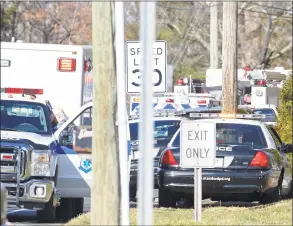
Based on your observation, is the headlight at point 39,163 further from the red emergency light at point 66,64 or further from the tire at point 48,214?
the red emergency light at point 66,64

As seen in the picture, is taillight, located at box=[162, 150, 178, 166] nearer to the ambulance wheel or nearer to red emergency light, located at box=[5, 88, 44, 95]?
the ambulance wheel

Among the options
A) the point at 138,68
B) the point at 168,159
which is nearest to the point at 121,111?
the point at 138,68

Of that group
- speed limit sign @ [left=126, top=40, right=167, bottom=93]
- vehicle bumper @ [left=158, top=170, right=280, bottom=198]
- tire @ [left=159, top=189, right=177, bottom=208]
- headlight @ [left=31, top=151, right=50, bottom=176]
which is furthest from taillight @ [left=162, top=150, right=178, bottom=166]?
headlight @ [left=31, top=151, right=50, bottom=176]

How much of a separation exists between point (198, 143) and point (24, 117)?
3.56 m

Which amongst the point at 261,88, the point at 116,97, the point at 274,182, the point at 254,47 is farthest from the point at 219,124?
the point at 254,47

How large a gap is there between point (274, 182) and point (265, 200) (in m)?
0.49

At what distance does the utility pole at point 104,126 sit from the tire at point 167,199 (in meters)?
5.52

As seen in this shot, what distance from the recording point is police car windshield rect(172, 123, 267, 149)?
1534cm

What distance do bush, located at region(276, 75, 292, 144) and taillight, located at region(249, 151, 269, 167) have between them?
539 centimetres

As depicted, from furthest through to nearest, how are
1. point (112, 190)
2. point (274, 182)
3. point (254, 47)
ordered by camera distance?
point (254, 47), point (274, 182), point (112, 190)

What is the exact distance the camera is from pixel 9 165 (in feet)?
43.3

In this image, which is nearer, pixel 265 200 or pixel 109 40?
pixel 109 40

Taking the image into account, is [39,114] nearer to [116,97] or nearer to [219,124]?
[219,124]

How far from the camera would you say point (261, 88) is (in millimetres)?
29531
